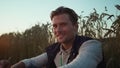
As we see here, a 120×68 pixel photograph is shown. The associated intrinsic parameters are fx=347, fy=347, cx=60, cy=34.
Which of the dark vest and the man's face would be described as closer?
the dark vest

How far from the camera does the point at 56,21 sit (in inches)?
152

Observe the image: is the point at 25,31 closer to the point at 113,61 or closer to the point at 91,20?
the point at 91,20

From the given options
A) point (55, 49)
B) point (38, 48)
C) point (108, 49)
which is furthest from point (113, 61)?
point (38, 48)

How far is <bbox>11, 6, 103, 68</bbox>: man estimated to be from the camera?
3.38 metres

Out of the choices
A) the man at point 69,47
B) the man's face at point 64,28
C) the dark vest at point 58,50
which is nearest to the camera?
the man at point 69,47

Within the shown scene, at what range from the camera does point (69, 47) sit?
3.86m

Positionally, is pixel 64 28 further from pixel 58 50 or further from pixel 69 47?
pixel 58 50

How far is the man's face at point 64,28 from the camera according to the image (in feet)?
12.4

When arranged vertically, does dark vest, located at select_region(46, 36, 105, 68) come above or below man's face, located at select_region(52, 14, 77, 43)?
below

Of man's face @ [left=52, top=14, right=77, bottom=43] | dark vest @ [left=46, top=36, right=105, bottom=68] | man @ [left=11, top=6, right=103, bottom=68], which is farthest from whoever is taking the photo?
man's face @ [left=52, top=14, right=77, bottom=43]

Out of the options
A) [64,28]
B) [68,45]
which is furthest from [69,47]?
[64,28]

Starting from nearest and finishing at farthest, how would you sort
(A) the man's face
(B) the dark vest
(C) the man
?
1. (C) the man
2. (B) the dark vest
3. (A) the man's face

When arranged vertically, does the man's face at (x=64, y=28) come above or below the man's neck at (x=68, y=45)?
above

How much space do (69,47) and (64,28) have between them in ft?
0.76
